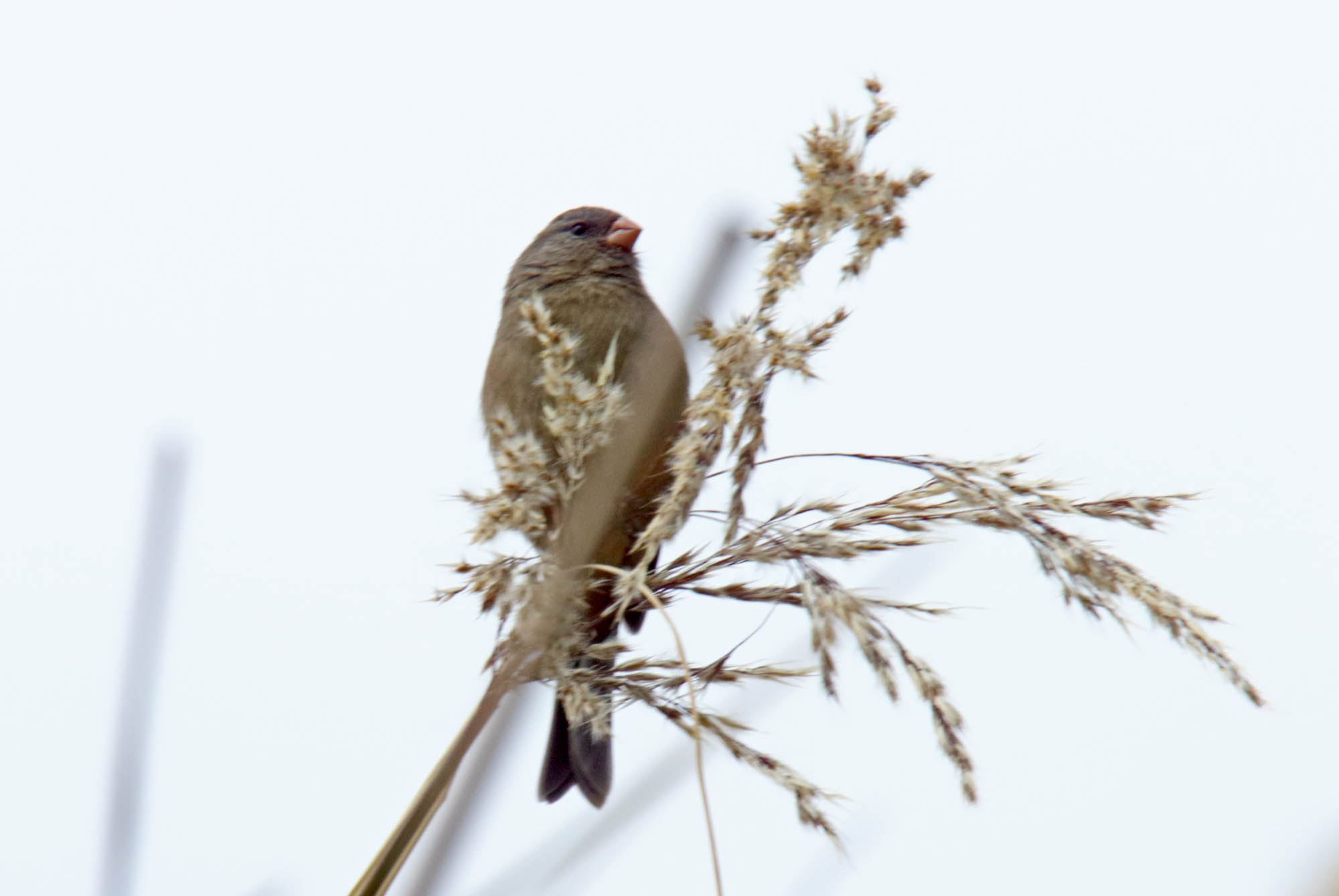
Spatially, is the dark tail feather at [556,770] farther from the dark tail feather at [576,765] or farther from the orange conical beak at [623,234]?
the orange conical beak at [623,234]

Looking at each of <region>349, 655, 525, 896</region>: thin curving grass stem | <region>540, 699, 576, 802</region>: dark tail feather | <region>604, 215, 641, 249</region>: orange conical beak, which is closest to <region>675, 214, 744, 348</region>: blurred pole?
<region>349, 655, 525, 896</region>: thin curving grass stem

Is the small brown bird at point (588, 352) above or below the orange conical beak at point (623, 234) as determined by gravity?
below

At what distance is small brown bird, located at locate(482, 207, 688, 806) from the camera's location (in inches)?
83.7

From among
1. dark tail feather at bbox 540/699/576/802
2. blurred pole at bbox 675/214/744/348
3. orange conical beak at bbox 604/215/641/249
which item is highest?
orange conical beak at bbox 604/215/641/249

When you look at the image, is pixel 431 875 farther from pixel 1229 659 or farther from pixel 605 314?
pixel 605 314

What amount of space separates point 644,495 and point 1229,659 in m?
1.22

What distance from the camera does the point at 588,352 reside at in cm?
301

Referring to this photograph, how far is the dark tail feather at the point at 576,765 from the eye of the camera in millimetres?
2312

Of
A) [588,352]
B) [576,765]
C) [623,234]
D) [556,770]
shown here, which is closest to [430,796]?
[576,765]

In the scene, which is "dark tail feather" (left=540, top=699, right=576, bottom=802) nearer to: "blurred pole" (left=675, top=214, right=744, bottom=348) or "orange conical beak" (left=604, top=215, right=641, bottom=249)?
"orange conical beak" (left=604, top=215, right=641, bottom=249)

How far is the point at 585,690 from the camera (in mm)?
1376

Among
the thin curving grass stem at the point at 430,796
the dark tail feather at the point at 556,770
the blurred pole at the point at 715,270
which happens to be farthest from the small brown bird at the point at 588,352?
the blurred pole at the point at 715,270

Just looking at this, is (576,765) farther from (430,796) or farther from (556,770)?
(430,796)

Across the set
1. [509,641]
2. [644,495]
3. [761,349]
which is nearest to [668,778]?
[509,641]
